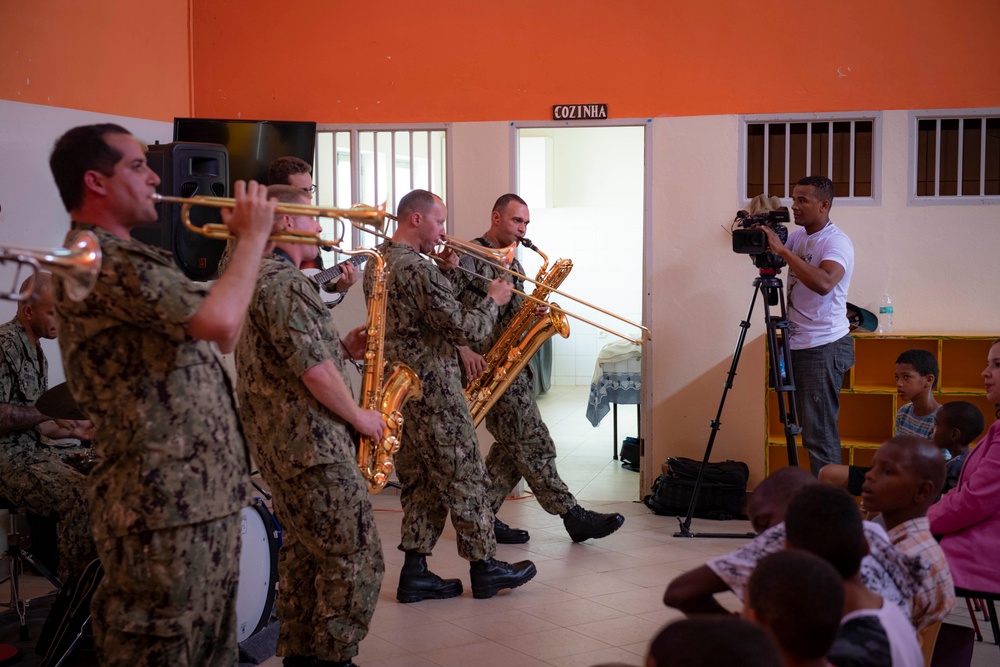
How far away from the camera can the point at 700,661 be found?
141cm

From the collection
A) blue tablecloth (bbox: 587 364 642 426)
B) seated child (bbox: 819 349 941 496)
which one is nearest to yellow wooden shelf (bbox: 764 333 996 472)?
seated child (bbox: 819 349 941 496)

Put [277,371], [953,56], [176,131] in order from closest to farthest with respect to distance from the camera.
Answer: [277,371]
[953,56]
[176,131]

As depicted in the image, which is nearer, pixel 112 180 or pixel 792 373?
pixel 112 180

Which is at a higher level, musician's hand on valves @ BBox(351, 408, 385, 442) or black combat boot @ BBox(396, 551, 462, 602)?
musician's hand on valves @ BBox(351, 408, 385, 442)

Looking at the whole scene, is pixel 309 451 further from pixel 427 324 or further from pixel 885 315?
pixel 885 315

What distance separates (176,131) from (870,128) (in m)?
4.36

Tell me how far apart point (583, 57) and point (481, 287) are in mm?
2117

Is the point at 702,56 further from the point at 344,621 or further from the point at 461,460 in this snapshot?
the point at 344,621

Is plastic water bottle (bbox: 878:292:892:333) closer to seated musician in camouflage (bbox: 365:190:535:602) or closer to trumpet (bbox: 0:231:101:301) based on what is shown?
seated musician in camouflage (bbox: 365:190:535:602)

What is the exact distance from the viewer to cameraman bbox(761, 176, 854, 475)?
16.0ft

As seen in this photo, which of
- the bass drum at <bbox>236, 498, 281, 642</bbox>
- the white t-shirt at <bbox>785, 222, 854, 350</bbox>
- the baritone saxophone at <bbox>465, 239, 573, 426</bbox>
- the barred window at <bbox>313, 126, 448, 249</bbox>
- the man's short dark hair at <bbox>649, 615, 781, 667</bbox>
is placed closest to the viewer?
the man's short dark hair at <bbox>649, 615, 781, 667</bbox>

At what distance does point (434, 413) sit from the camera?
→ 410 cm

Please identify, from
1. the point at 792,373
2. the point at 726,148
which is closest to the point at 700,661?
the point at 792,373

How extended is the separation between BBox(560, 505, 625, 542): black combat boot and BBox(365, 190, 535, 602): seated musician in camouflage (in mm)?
815
